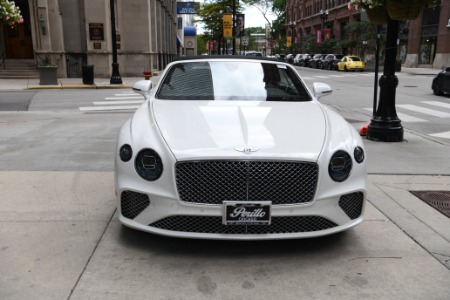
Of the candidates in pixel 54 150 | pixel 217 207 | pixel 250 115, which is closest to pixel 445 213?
pixel 250 115

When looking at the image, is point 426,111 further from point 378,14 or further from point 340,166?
point 340,166

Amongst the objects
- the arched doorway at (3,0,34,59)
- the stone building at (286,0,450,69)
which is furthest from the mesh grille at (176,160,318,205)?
the stone building at (286,0,450,69)

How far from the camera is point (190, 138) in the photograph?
3672mm

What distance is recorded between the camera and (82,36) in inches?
1105

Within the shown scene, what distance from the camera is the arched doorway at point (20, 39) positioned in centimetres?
2805

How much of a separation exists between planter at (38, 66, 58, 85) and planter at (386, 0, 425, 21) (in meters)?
17.2

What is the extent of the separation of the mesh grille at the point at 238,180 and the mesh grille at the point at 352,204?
43cm

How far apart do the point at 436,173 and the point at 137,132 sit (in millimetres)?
4510

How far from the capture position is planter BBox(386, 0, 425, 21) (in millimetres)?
7727

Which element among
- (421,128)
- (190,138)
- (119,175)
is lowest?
(421,128)

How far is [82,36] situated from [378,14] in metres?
23.1

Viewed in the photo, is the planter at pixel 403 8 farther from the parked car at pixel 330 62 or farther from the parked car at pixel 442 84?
the parked car at pixel 330 62

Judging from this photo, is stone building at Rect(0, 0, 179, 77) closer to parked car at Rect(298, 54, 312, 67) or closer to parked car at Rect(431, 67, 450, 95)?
parked car at Rect(431, 67, 450, 95)

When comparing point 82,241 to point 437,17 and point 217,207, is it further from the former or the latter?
point 437,17
